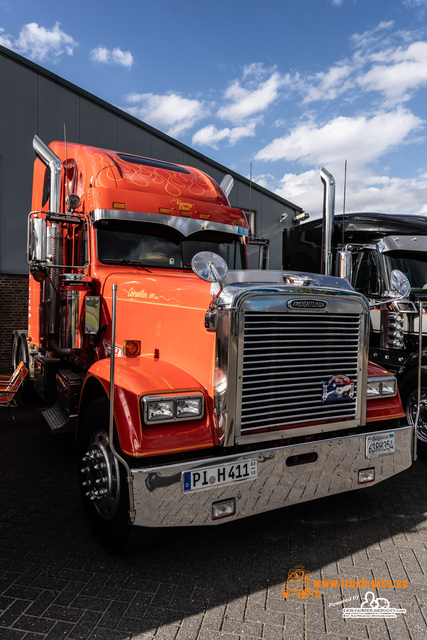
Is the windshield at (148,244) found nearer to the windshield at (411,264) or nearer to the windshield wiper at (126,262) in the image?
the windshield wiper at (126,262)

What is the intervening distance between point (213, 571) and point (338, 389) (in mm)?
1493

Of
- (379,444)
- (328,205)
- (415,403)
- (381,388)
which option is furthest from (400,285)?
(379,444)

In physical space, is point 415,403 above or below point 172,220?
below

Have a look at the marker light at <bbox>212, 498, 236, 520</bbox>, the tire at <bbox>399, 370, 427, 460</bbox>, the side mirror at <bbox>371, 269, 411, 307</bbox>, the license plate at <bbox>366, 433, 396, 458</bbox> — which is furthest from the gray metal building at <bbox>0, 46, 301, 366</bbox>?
the marker light at <bbox>212, 498, 236, 520</bbox>

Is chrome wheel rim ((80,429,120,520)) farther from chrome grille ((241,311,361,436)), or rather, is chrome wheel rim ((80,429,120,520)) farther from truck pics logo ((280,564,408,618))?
truck pics logo ((280,564,408,618))

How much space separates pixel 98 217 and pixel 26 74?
27.9ft

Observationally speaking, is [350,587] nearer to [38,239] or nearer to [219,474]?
[219,474]

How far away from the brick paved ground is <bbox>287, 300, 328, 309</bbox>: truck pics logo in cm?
174

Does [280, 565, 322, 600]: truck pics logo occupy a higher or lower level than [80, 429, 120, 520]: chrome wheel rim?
lower

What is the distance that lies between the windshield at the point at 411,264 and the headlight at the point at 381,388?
2465 mm

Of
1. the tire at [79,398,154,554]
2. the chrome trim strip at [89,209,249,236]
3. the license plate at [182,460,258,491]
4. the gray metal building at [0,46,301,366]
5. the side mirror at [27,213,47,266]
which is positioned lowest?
the tire at [79,398,154,554]

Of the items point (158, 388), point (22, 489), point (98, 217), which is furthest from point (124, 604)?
point (98, 217)

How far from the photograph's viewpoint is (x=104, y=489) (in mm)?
3141

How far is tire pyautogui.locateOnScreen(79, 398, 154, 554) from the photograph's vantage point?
3000mm
